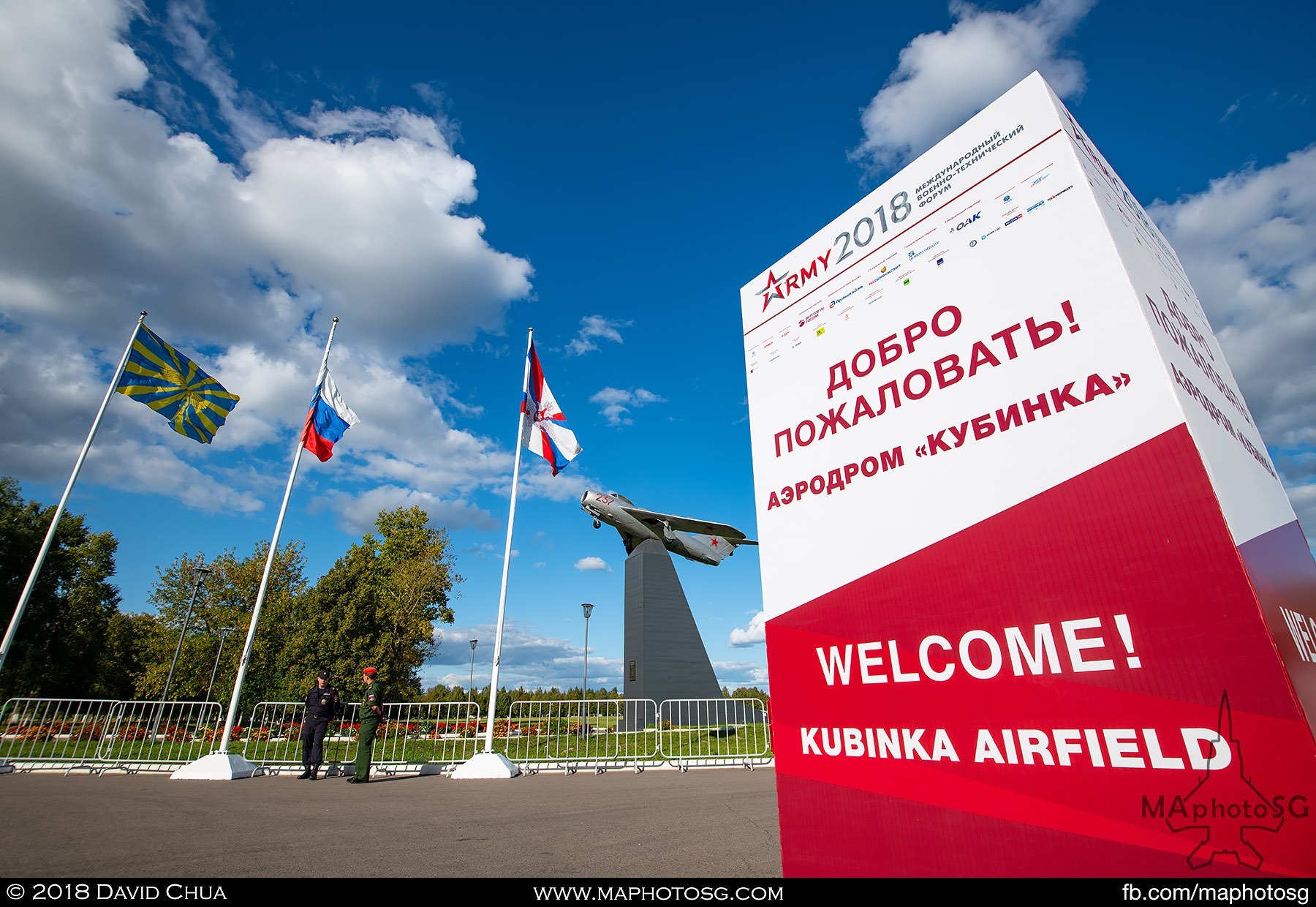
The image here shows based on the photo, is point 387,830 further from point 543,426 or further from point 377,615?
point 377,615

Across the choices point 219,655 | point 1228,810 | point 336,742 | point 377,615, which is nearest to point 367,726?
point 336,742

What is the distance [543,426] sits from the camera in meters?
11.8

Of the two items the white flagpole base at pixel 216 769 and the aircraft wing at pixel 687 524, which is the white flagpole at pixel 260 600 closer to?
the white flagpole base at pixel 216 769

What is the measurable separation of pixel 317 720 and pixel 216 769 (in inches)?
62.0

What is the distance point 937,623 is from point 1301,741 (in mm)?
921

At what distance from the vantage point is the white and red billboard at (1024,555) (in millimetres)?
1530

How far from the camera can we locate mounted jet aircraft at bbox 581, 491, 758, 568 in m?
17.1

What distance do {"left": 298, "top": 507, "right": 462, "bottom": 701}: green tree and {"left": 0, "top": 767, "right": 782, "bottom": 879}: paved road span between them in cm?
1600

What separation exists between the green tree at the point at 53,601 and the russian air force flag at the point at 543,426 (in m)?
27.5

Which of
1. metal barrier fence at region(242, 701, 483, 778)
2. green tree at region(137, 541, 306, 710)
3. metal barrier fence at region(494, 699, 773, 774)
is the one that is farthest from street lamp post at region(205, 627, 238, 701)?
metal barrier fence at region(494, 699, 773, 774)

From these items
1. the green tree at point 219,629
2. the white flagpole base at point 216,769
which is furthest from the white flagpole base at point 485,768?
the green tree at point 219,629

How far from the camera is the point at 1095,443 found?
1.85 meters
